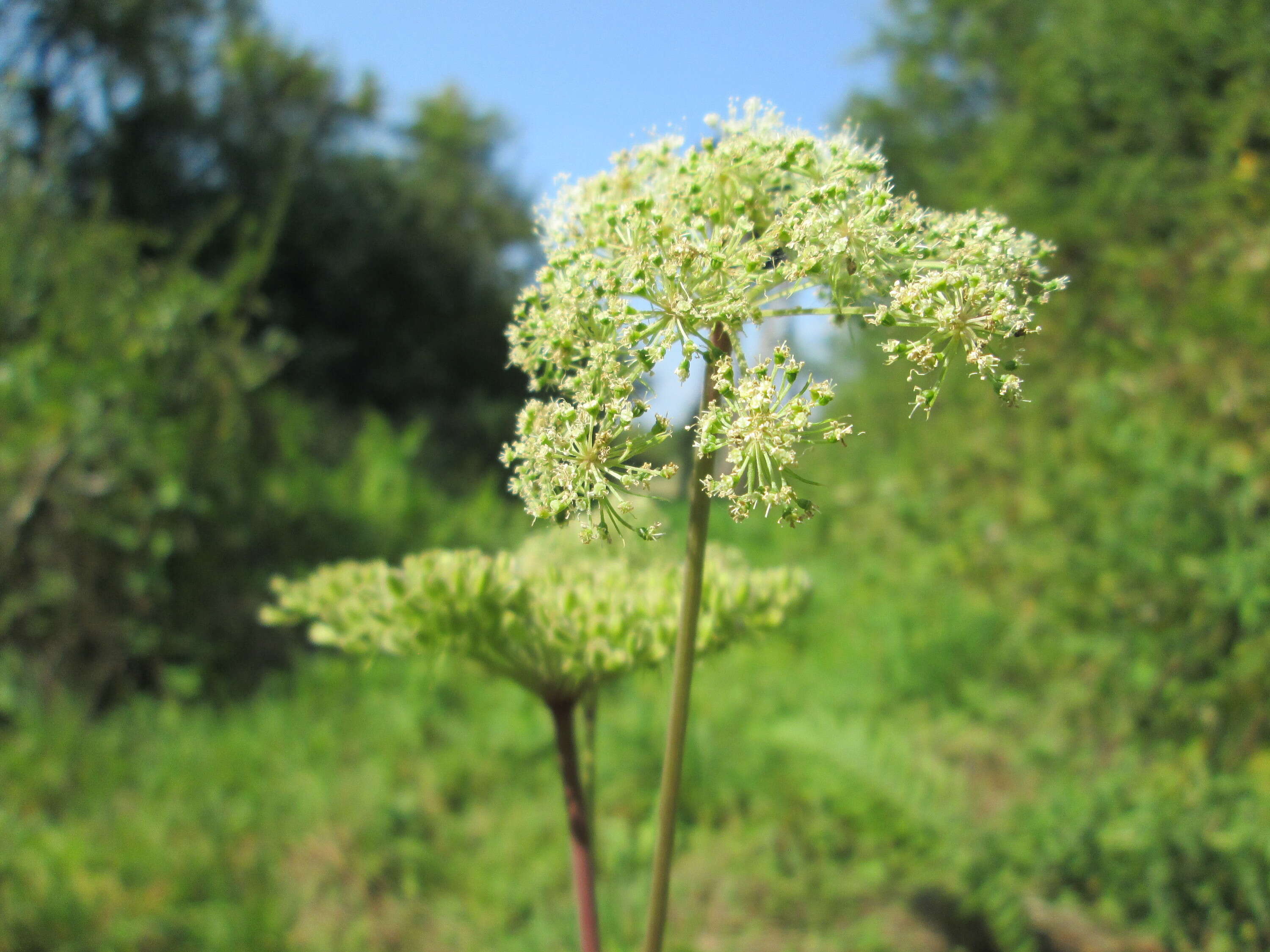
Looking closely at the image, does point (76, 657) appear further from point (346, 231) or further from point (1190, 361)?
point (346, 231)

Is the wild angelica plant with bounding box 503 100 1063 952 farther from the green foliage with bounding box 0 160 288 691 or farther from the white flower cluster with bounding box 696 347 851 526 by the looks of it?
the green foliage with bounding box 0 160 288 691

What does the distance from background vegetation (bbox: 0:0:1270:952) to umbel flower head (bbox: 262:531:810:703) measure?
1.63 meters

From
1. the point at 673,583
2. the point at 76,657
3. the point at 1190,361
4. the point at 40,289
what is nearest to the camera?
the point at 673,583

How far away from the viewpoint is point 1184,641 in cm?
380

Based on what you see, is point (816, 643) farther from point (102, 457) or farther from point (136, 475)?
point (102, 457)

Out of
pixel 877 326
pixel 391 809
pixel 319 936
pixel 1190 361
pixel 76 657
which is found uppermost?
pixel 1190 361

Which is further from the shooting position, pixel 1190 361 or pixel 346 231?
pixel 346 231

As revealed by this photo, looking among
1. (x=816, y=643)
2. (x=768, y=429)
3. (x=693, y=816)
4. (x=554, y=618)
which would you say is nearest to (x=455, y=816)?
(x=693, y=816)

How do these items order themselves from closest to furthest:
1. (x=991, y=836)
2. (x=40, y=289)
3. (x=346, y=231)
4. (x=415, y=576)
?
(x=415, y=576)
(x=991, y=836)
(x=40, y=289)
(x=346, y=231)

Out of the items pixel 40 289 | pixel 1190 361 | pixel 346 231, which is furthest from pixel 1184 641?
pixel 346 231

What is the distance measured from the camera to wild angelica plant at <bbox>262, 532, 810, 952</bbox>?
4.18 ft

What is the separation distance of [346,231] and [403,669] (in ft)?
36.1

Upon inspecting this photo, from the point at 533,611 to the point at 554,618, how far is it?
0.05 metres

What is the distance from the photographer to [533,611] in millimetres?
1306
